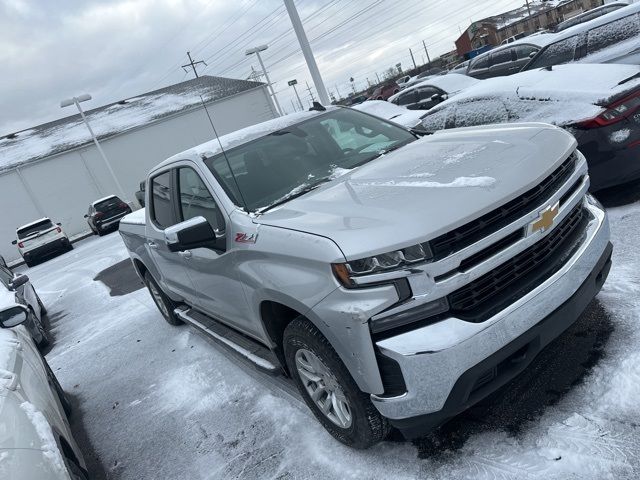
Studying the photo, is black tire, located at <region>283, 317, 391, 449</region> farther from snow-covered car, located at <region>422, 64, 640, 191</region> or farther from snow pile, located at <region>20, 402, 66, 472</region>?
snow-covered car, located at <region>422, 64, 640, 191</region>

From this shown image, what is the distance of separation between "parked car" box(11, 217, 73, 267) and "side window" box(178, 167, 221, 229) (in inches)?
698

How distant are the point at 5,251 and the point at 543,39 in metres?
27.3

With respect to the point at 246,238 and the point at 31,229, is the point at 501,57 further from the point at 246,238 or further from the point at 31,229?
the point at 31,229

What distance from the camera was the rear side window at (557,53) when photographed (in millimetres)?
7824

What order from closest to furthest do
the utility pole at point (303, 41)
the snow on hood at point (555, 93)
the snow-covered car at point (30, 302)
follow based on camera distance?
the snow on hood at point (555, 93), the snow-covered car at point (30, 302), the utility pole at point (303, 41)

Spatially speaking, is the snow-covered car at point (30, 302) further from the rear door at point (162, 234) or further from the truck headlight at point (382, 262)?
the truck headlight at point (382, 262)

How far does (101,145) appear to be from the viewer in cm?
2945

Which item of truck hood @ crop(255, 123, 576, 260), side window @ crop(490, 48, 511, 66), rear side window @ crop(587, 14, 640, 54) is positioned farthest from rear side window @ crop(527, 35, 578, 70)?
side window @ crop(490, 48, 511, 66)

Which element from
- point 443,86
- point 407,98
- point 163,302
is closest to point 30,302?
point 163,302

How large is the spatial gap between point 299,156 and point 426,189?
134 centimetres

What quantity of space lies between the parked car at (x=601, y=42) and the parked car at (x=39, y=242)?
58.0 ft

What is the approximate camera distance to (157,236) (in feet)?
14.9

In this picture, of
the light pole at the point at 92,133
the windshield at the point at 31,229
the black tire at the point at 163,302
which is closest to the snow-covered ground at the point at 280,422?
the black tire at the point at 163,302

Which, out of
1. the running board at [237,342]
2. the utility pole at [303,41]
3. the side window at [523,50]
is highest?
the utility pole at [303,41]
